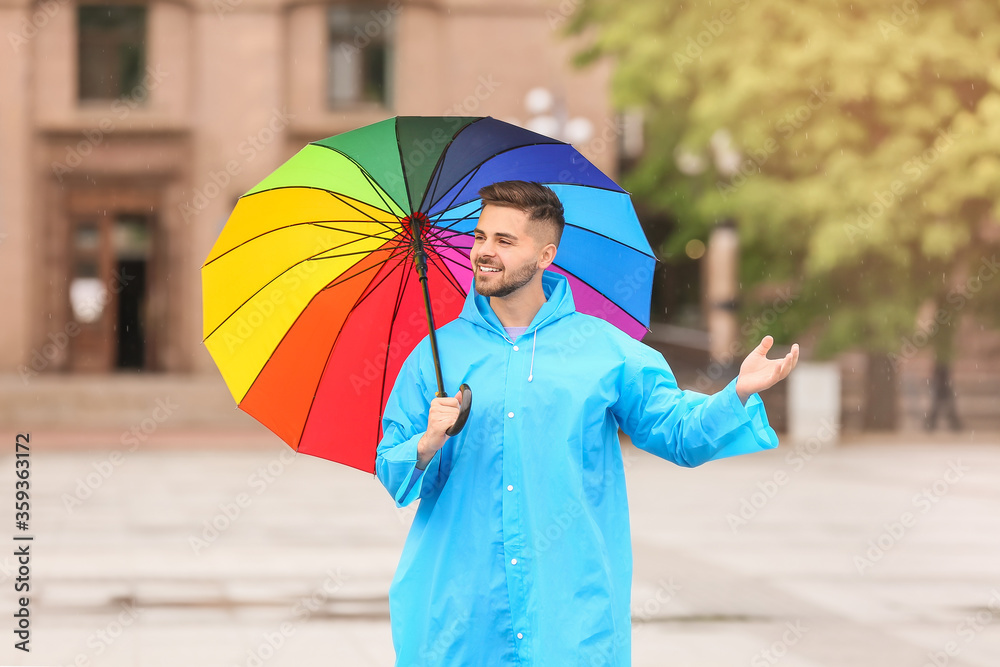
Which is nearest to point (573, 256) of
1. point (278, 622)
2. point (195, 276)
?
point (278, 622)

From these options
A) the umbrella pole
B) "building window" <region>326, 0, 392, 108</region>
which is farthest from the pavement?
"building window" <region>326, 0, 392, 108</region>

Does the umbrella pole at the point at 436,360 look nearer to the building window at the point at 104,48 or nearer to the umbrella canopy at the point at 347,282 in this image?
the umbrella canopy at the point at 347,282

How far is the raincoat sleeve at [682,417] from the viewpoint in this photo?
3.11m

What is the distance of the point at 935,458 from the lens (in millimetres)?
17141

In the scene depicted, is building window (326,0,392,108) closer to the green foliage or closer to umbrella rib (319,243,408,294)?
the green foliage

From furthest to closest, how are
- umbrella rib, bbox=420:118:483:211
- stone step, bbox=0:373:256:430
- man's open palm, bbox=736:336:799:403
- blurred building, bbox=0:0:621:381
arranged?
1. blurred building, bbox=0:0:621:381
2. stone step, bbox=0:373:256:430
3. umbrella rib, bbox=420:118:483:211
4. man's open palm, bbox=736:336:799:403

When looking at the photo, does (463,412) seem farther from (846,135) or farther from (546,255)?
(846,135)

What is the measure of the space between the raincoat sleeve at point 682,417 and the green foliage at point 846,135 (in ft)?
48.7

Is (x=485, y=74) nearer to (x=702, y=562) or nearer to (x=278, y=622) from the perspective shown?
(x=702, y=562)

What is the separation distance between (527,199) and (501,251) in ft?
0.50

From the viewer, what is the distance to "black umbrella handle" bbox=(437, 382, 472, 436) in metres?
3.09

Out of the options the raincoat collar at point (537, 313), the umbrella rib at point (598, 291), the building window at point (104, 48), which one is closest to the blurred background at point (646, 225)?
the building window at point (104, 48)

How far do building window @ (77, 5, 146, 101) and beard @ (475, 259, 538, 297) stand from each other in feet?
85.0

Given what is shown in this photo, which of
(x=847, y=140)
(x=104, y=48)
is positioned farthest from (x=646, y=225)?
(x=847, y=140)
